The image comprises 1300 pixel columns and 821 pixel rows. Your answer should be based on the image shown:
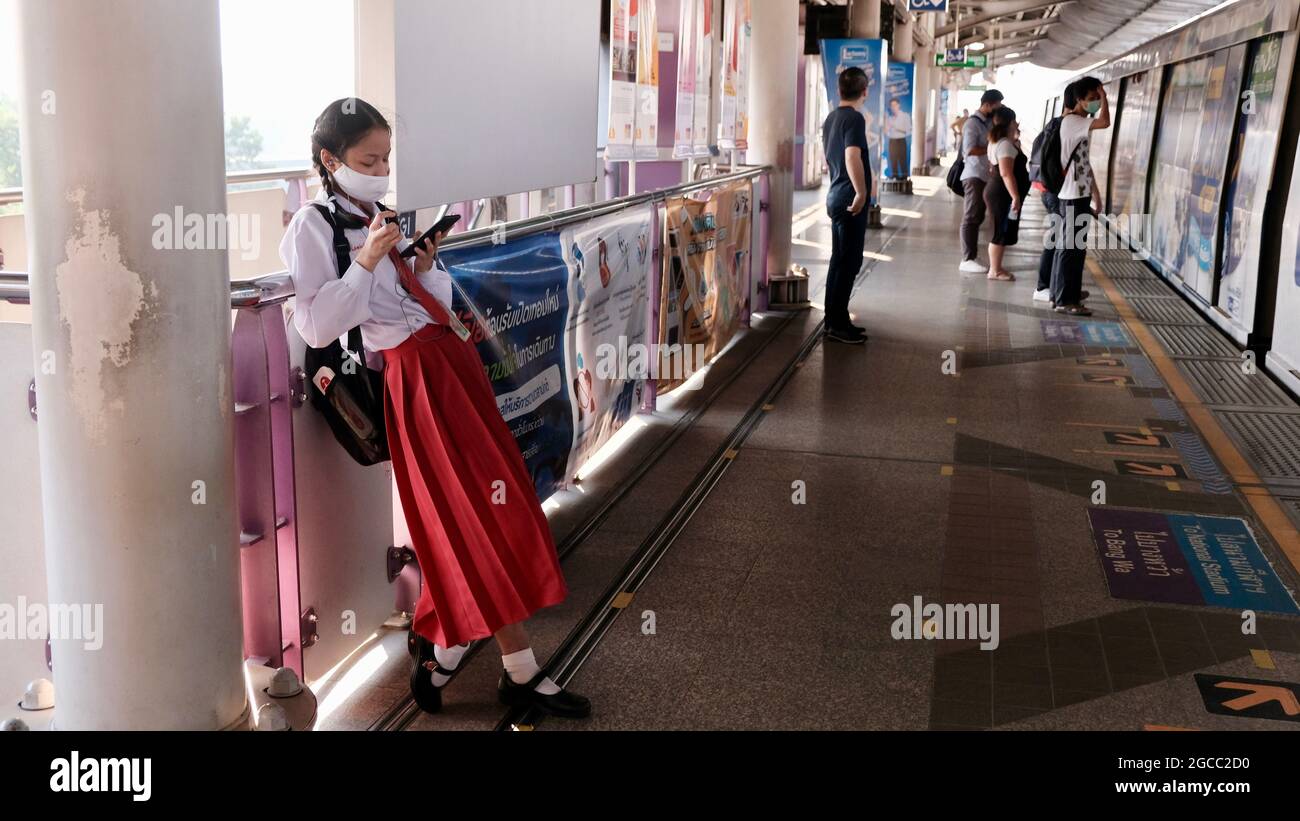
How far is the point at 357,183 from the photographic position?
2.99 metres

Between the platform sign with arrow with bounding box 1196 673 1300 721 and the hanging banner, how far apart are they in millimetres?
5973

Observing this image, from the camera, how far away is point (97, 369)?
8.18 ft

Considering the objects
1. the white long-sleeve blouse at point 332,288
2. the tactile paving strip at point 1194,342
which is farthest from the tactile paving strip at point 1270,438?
the white long-sleeve blouse at point 332,288

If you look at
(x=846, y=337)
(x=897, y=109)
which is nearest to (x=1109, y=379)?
(x=846, y=337)

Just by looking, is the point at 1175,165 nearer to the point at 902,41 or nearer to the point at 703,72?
the point at 703,72

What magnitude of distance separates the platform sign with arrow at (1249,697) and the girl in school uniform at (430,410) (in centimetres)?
190

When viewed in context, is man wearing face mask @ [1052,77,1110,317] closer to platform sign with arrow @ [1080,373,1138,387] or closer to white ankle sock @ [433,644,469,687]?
platform sign with arrow @ [1080,373,1138,387]

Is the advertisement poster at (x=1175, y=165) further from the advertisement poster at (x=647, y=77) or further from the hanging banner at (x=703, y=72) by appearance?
the advertisement poster at (x=647, y=77)

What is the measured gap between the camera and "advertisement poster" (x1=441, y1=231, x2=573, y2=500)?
4090 mm

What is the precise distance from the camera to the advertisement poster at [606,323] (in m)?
5.17
